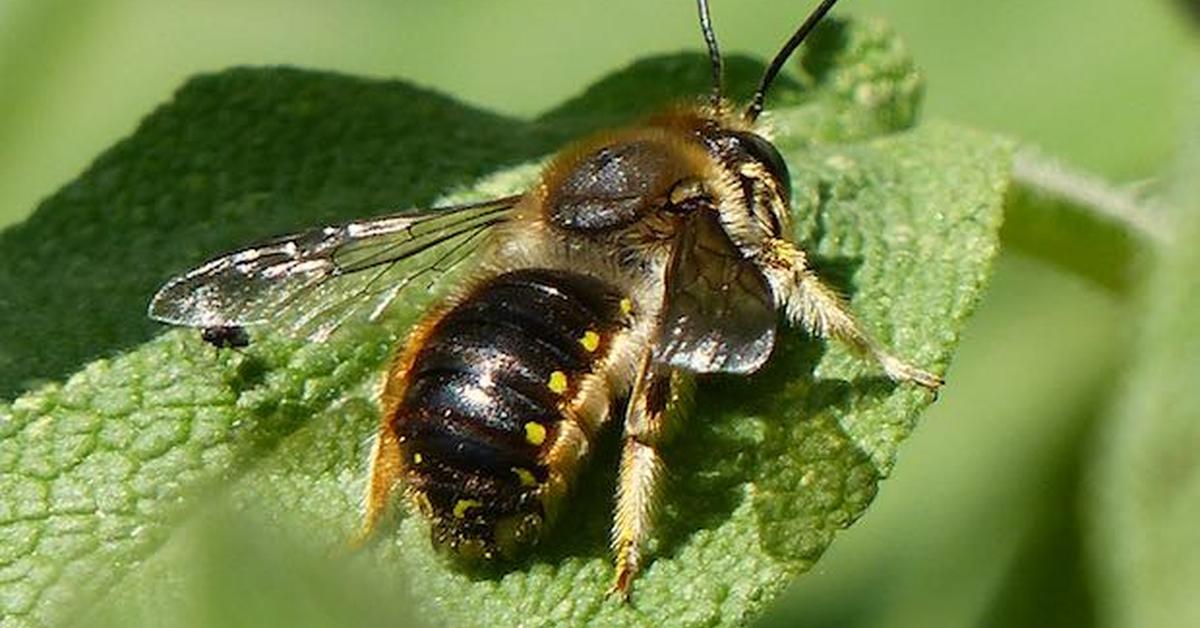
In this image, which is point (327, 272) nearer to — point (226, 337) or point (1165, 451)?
point (226, 337)

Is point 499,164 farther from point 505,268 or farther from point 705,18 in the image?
point 505,268

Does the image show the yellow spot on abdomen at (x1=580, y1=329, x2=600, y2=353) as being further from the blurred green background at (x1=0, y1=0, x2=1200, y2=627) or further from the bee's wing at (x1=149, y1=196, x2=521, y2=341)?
the blurred green background at (x1=0, y1=0, x2=1200, y2=627)

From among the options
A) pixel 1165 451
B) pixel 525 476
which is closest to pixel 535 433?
pixel 525 476

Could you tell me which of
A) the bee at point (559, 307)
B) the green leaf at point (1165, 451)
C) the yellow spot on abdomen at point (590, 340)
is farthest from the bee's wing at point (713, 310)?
the green leaf at point (1165, 451)

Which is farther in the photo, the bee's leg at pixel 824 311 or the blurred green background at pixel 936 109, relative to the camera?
the blurred green background at pixel 936 109

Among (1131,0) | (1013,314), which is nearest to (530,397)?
(1013,314)

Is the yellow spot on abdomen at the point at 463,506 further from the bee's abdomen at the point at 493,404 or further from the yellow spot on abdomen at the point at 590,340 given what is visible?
the yellow spot on abdomen at the point at 590,340
